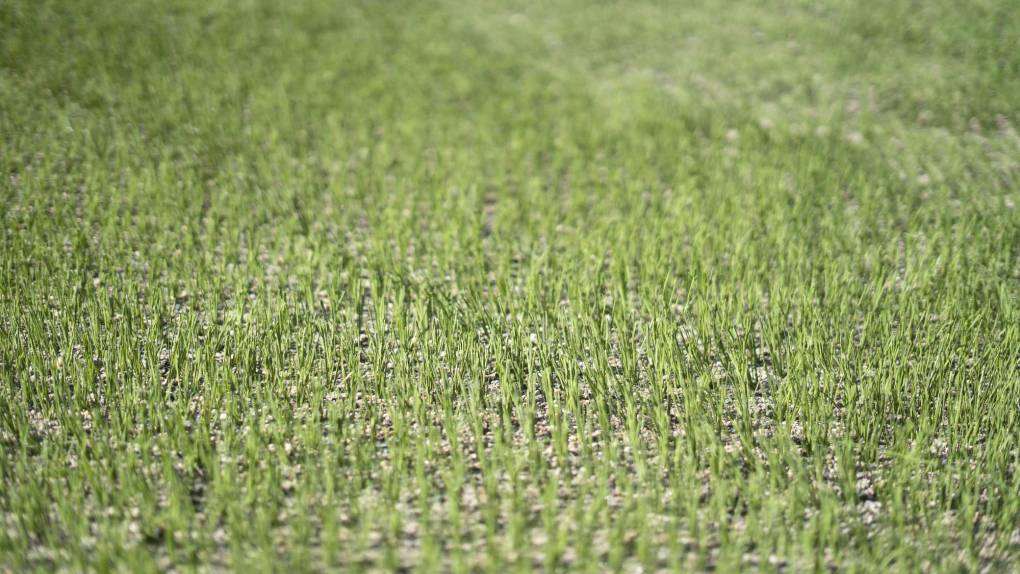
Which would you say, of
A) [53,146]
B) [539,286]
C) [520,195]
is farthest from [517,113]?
[53,146]

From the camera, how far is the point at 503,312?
2928mm

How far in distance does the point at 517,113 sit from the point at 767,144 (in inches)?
70.6

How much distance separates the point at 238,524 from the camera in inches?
74.8

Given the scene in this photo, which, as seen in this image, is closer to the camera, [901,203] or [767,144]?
[901,203]

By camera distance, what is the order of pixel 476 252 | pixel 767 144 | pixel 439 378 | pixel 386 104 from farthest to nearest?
pixel 386 104 < pixel 767 144 < pixel 476 252 < pixel 439 378

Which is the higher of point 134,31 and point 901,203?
point 134,31

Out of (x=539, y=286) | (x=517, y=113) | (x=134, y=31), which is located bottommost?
(x=539, y=286)

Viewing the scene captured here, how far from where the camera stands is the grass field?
6.45ft

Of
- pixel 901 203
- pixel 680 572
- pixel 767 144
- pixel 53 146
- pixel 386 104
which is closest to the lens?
pixel 680 572

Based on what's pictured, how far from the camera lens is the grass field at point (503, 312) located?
6.45 feet

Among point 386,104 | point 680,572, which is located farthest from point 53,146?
point 680,572

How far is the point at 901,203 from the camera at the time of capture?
3.92m

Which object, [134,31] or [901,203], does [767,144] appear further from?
[134,31]

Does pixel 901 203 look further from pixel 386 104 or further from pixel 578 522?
pixel 386 104
